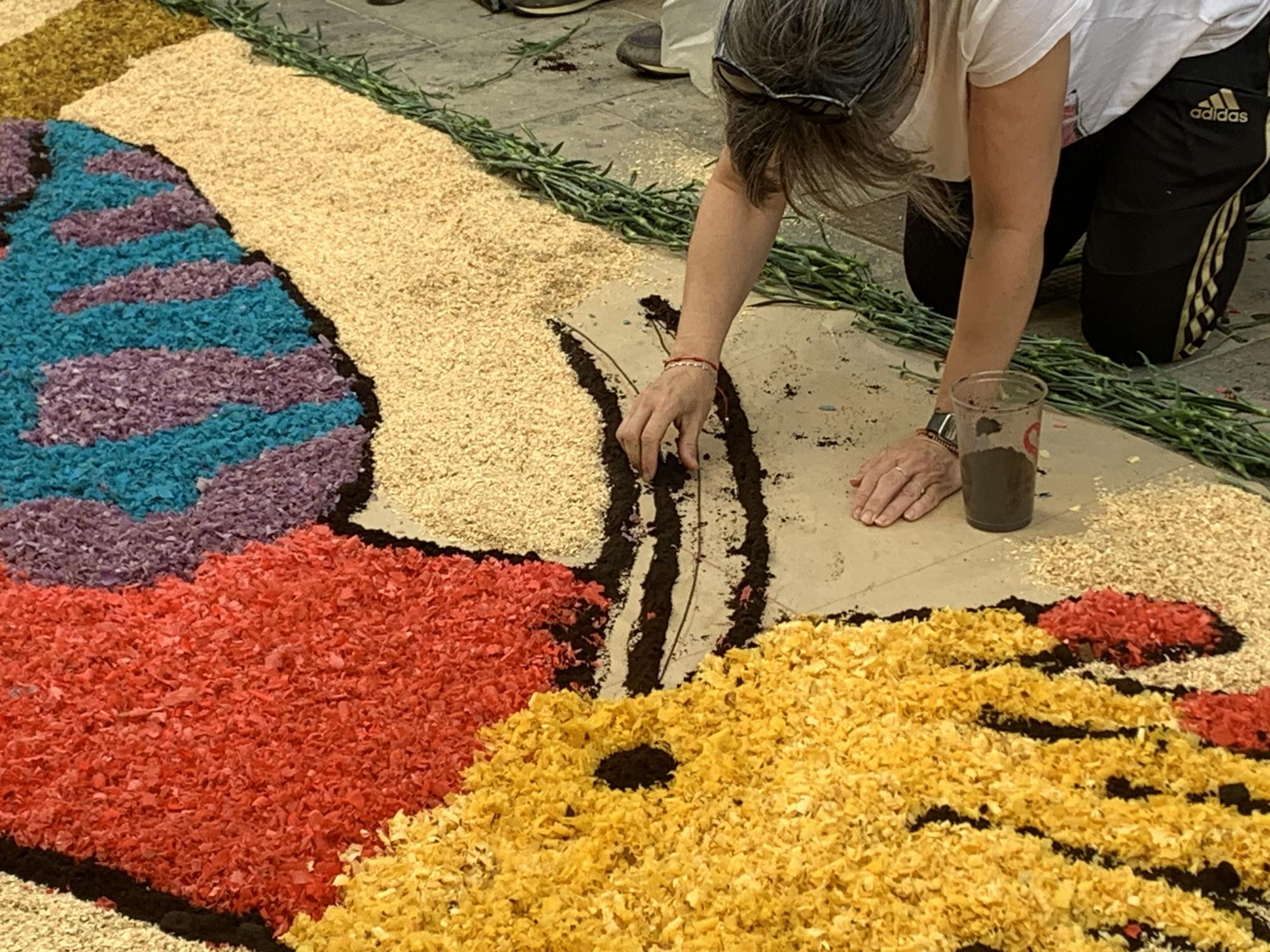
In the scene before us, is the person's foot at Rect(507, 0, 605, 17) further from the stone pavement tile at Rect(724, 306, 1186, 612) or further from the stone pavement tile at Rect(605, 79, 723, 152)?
the stone pavement tile at Rect(724, 306, 1186, 612)

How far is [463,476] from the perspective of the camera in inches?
98.9

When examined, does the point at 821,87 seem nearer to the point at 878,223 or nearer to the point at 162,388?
the point at 162,388

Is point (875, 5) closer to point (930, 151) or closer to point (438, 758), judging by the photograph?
point (930, 151)

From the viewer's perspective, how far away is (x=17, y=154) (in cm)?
380

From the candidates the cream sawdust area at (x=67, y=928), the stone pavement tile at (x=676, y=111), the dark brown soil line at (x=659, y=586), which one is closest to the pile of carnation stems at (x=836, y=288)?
the stone pavement tile at (x=676, y=111)

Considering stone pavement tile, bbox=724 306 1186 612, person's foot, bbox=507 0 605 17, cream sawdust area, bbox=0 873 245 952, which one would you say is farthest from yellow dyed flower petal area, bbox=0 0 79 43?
cream sawdust area, bbox=0 873 245 952

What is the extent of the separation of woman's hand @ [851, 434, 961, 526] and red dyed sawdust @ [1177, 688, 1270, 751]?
558 mm

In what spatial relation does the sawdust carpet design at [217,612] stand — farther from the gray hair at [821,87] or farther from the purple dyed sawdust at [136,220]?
the gray hair at [821,87]

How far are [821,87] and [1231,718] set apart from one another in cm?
92

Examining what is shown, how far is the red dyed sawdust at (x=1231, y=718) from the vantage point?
71.0 inches

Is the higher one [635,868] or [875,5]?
[875,5]

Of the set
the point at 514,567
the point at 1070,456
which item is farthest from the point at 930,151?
the point at 514,567

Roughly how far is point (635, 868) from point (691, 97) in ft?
9.63

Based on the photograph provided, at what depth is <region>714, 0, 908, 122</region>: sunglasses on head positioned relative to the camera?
5.82 feet
